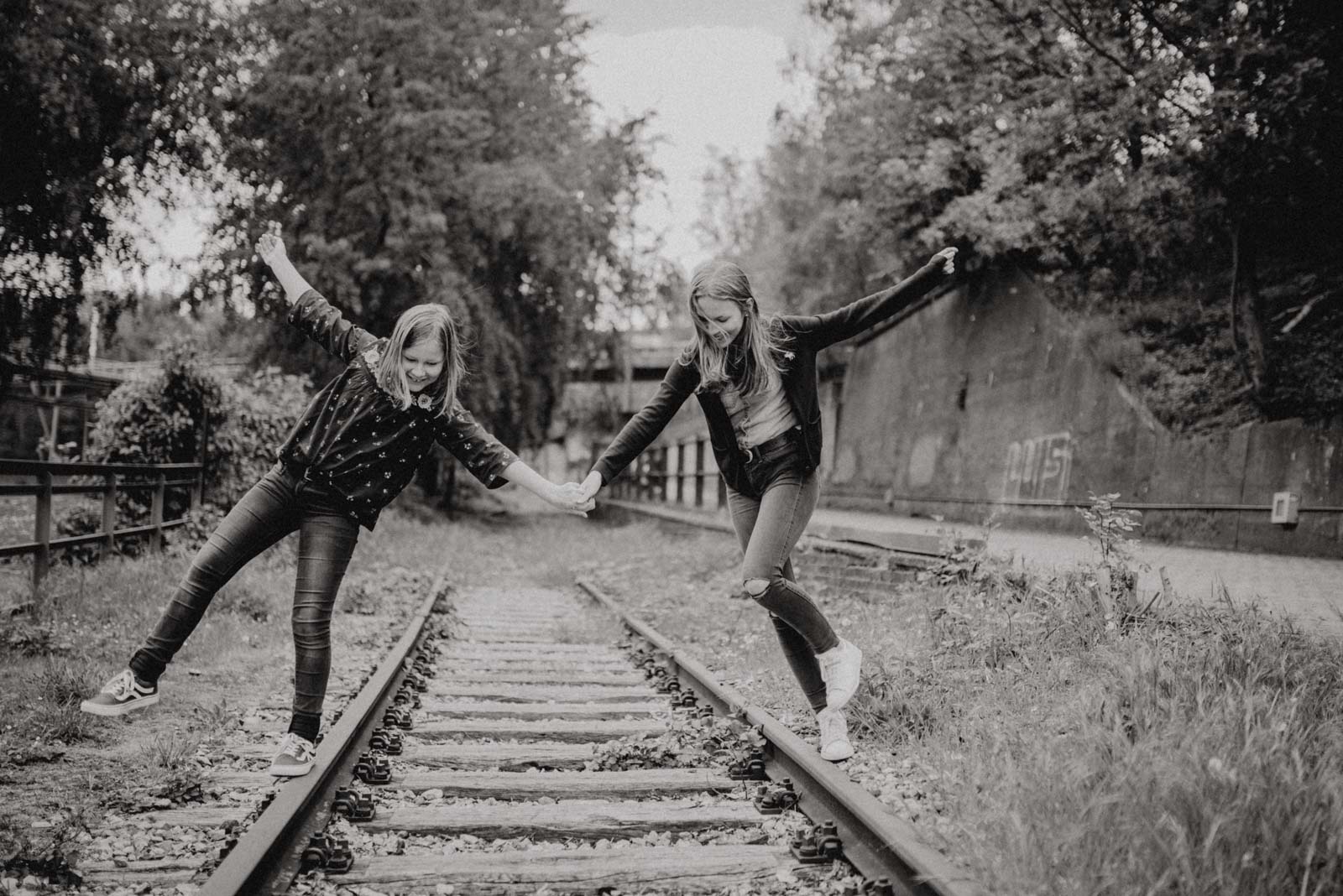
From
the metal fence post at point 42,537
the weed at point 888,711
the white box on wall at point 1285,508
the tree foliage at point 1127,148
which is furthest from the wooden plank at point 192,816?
the tree foliage at point 1127,148

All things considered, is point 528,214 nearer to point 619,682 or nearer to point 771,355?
point 619,682

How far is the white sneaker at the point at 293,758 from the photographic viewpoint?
3342 millimetres

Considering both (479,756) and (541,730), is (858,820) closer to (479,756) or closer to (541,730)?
(479,756)

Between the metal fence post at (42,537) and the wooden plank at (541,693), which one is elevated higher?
the metal fence post at (42,537)

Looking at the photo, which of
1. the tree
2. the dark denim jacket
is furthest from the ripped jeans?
the tree

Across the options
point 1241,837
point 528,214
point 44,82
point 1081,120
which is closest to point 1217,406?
point 1081,120

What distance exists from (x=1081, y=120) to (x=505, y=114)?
12.8 m

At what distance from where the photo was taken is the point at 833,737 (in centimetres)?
367

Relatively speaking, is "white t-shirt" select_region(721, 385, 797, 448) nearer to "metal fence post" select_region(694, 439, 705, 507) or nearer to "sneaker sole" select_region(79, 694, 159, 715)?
"sneaker sole" select_region(79, 694, 159, 715)

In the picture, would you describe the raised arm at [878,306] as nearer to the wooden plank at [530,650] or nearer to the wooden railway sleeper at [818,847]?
the wooden railway sleeper at [818,847]

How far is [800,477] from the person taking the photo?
12.3ft

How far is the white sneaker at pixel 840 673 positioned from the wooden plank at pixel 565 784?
1.50 ft

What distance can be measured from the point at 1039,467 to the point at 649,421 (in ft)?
34.0

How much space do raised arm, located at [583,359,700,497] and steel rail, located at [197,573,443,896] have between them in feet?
4.69
